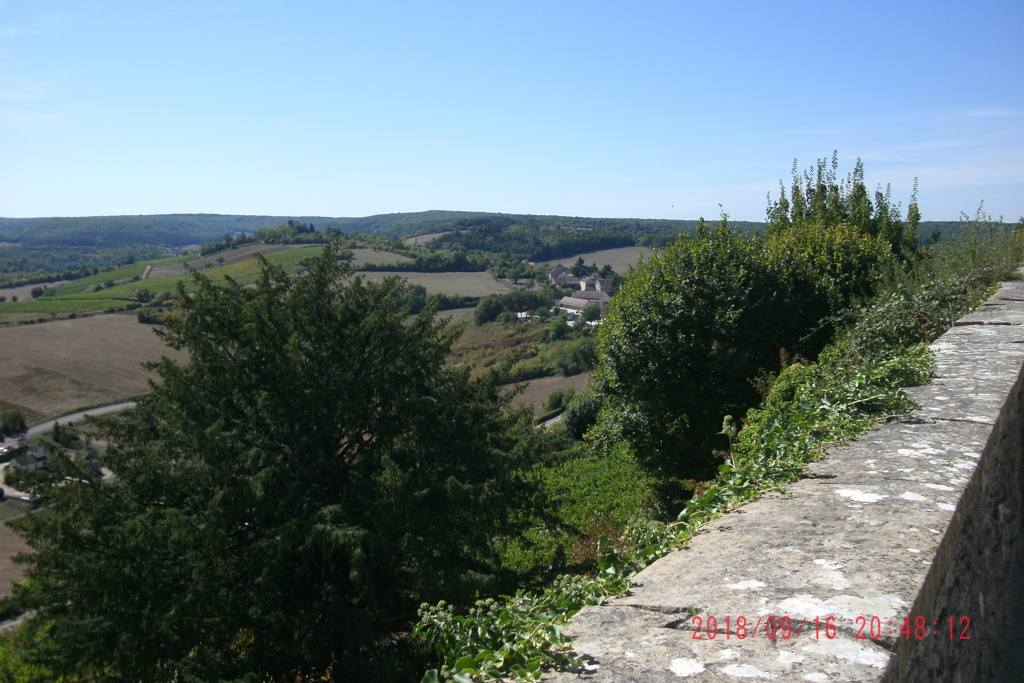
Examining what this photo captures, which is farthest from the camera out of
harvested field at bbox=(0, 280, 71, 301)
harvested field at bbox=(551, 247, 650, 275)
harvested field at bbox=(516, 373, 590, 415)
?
harvested field at bbox=(551, 247, 650, 275)

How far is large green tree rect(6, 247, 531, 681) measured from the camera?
6.91 m

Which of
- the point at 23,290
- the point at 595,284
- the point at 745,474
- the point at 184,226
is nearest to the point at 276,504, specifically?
the point at 745,474

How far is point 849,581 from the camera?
1.97 metres

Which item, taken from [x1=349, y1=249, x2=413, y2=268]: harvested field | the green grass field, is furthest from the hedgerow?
[x1=349, y1=249, x2=413, y2=268]: harvested field

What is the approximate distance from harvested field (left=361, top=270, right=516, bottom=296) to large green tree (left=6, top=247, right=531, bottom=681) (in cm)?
5254

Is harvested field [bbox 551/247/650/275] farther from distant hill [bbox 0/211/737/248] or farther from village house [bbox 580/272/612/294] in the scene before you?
distant hill [bbox 0/211/737/248]

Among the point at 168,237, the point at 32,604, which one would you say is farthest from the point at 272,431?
the point at 168,237

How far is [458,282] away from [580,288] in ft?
60.1

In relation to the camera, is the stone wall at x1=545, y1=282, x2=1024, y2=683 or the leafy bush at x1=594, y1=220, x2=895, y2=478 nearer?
the stone wall at x1=545, y1=282, x2=1024, y2=683

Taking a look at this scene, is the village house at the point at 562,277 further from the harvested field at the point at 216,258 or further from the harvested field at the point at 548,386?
the harvested field at the point at 548,386

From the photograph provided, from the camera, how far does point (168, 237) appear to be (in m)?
157

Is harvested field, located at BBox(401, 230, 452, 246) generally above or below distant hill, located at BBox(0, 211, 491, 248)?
below
